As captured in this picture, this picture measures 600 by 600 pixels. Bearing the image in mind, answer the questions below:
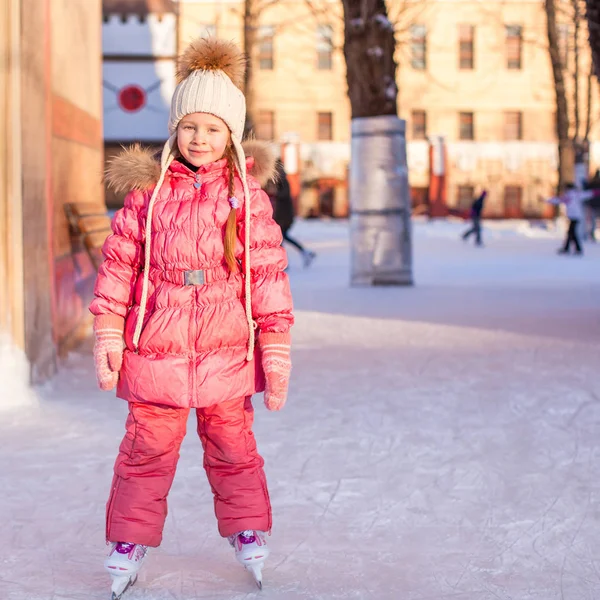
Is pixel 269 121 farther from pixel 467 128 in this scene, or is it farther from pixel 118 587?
pixel 118 587

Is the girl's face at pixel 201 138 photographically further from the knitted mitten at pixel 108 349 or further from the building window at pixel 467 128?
the building window at pixel 467 128

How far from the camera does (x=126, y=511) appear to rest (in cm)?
339

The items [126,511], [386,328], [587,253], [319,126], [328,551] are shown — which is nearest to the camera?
[126,511]

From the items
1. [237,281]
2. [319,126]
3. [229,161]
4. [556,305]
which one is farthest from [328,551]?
[319,126]

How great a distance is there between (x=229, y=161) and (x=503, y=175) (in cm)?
4604

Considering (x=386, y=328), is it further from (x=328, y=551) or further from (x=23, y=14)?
(x=328, y=551)

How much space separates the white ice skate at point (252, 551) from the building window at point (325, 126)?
44573 millimetres

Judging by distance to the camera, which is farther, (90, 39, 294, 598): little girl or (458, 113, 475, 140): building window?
(458, 113, 475, 140): building window

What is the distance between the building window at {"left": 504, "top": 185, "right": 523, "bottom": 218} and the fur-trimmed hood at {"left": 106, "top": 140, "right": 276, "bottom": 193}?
45463 mm

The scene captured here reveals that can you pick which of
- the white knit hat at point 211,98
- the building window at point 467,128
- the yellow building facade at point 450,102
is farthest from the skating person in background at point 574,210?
the building window at point 467,128

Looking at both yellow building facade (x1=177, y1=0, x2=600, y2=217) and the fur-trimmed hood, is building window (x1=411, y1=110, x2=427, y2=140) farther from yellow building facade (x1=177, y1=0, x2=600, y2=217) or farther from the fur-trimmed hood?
the fur-trimmed hood

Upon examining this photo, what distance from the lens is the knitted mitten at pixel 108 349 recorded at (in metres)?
3.38

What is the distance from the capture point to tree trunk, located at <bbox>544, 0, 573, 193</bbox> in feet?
88.2

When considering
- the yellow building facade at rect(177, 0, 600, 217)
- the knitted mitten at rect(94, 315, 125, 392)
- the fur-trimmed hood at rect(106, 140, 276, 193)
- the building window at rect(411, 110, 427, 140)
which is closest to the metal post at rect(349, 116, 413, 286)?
the fur-trimmed hood at rect(106, 140, 276, 193)
